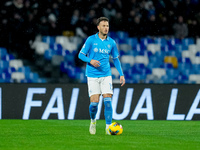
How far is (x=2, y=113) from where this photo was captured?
11578 mm

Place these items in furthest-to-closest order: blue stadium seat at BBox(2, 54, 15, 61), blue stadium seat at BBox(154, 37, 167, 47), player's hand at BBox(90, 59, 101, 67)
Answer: blue stadium seat at BBox(154, 37, 167, 47), blue stadium seat at BBox(2, 54, 15, 61), player's hand at BBox(90, 59, 101, 67)

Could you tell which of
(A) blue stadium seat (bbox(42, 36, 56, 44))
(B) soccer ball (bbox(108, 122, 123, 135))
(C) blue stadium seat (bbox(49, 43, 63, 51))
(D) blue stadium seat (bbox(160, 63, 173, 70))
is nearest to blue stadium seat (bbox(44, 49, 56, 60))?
(C) blue stadium seat (bbox(49, 43, 63, 51))

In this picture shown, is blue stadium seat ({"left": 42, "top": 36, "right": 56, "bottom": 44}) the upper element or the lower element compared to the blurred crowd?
lower

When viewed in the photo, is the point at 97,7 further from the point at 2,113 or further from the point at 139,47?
the point at 2,113

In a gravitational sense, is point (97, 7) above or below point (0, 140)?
above

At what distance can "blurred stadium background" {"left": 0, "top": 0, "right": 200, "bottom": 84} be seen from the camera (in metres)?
13.8

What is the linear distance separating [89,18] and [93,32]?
0.57m

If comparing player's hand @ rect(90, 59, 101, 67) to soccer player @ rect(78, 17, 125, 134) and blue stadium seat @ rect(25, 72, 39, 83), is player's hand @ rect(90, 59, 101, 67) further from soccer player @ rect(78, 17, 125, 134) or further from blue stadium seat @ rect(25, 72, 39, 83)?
blue stadium seat @ rect(25, 72, 39, 83)

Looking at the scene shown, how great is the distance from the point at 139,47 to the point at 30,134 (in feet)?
26.4

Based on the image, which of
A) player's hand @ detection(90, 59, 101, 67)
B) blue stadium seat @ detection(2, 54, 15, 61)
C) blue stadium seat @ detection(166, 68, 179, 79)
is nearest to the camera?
player's hand @ detection(90, 59, 101, 67)

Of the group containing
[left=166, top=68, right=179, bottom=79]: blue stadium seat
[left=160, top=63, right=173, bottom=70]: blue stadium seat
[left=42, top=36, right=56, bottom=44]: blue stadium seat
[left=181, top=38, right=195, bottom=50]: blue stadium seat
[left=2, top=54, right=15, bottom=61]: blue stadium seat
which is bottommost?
[left=166, top=68, right=179, bottom=79]: blue stadium seat

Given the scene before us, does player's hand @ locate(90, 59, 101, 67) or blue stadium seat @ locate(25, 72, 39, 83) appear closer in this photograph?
player's hand @ locate(90, 59, 101, 67)

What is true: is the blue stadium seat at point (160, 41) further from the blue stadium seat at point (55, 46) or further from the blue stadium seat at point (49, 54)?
the blue stadium seat at point (49, 54)

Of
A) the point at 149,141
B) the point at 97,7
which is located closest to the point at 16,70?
the point at 97,7
